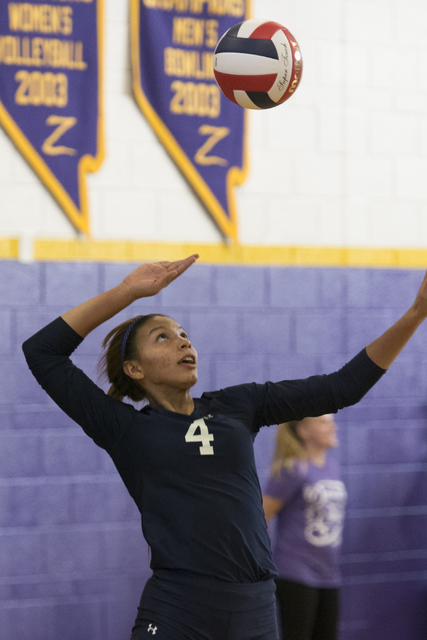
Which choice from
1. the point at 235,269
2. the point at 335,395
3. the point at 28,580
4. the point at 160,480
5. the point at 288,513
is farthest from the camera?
the point at 235,269

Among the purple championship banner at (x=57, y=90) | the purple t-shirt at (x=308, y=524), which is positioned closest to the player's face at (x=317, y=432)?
the purple t-shirt at (x=308, y=524)

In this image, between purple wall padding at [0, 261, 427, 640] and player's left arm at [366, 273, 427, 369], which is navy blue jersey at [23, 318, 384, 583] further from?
purple wall padding at [0, 261, 427, 640]

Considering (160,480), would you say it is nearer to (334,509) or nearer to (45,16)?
(334,509)

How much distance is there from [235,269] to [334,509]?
1.36 m

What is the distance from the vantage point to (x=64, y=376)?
173 centimetres

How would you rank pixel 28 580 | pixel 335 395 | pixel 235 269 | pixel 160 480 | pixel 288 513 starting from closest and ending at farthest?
1. pixel 160 480
2. pixel 335 395
3. pixel 288 513
4. pixel 28 580
5. pixel 235 269

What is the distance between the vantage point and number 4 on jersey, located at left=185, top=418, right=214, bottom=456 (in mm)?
1725

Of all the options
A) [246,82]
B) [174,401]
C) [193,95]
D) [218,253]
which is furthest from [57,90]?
[174,401]

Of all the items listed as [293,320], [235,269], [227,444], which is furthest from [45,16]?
[227,444]

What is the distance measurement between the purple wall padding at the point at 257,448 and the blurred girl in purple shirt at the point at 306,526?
27.1 inches

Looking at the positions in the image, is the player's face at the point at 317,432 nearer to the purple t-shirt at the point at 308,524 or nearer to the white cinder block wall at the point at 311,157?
the purple t-shirt at the point at 308,524

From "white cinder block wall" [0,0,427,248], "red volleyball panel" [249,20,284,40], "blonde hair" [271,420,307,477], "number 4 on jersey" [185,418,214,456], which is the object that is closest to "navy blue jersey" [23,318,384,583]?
"number 4 on jersey" [185,418,214,456]

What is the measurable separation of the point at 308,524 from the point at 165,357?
1309 millimetres

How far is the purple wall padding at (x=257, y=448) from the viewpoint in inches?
133
